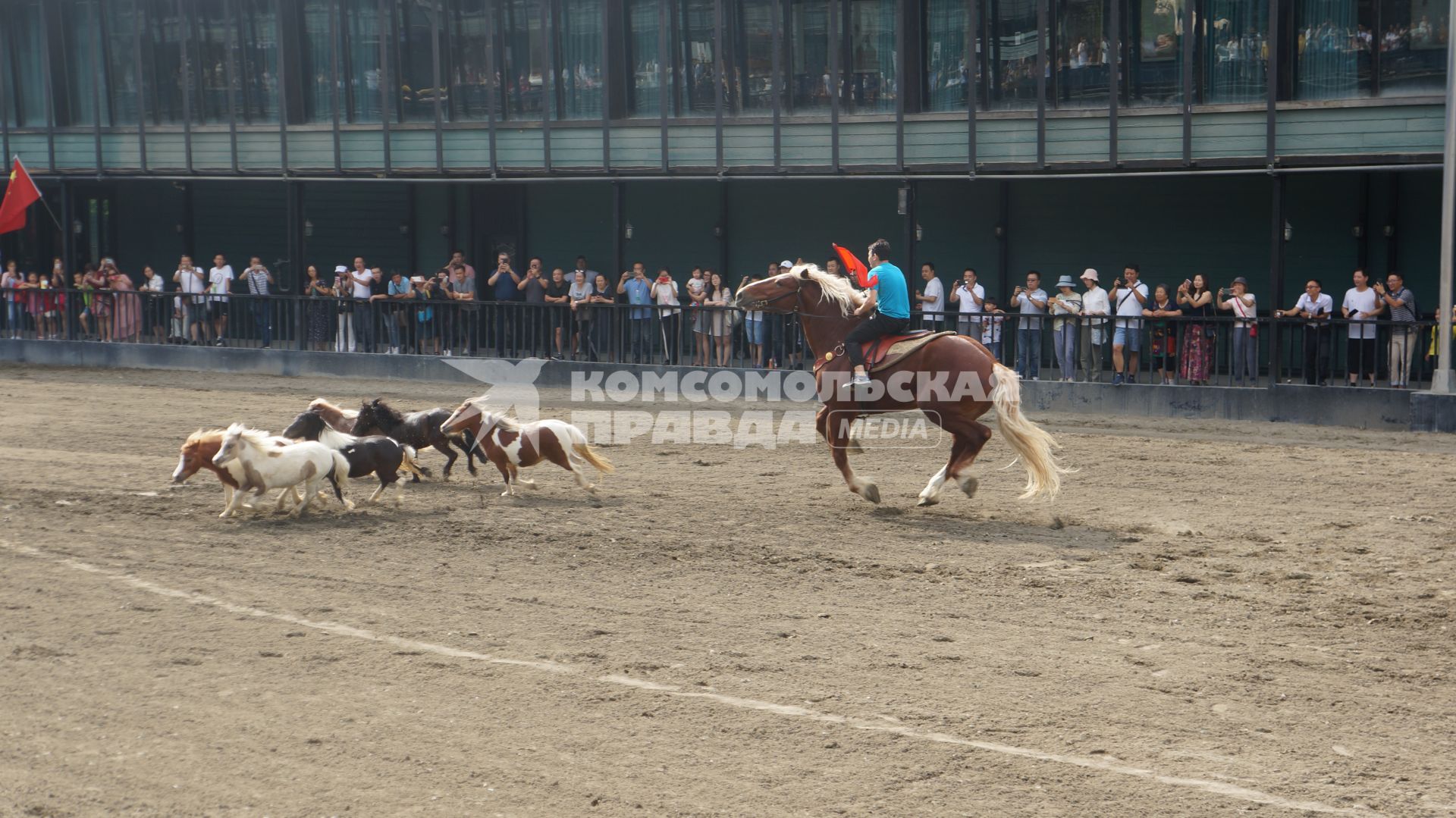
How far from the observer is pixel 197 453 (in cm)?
1275

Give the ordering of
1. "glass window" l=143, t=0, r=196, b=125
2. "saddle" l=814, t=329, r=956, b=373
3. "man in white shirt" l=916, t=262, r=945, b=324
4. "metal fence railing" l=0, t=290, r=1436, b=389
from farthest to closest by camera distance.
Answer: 1. "glass window" l=143, t=0, r=196, b=125
2. "man in white shirt" l=916, t=262, r=945, b=324
3. "metal fence railing" l=0, t=290, r=1436, b=389
4. "saddle" l=814, t=329, r=956, b=373

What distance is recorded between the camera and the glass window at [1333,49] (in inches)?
773

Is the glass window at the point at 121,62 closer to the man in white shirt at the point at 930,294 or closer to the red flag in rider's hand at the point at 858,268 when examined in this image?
the man in white shirt at the point at 930,294

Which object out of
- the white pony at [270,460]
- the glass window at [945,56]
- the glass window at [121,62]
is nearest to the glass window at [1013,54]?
the glass window at [945,56]

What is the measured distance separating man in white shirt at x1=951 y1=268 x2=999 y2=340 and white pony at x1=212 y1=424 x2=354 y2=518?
1070 centimetres

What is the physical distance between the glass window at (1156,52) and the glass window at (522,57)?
10.3 metres

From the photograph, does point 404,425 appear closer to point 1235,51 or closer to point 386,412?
point 386,412

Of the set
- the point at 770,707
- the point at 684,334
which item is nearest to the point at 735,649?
the point at 770,707

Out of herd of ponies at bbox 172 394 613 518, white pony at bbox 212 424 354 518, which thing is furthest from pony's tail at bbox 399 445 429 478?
white pony at bbox 212 424 354 518

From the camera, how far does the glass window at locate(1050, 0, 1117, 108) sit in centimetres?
2134

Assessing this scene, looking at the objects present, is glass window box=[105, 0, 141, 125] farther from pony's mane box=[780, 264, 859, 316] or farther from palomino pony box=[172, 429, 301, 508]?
pony's mane box=[780, 264, 859, 316]

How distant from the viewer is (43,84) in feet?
100

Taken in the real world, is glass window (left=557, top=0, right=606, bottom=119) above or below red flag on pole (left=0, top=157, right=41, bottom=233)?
above

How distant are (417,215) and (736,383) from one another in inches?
418
